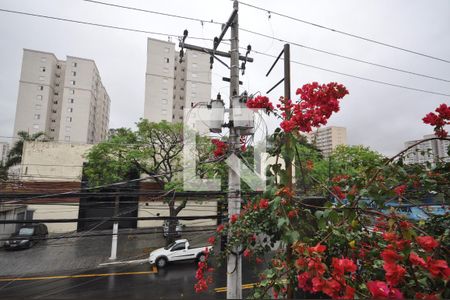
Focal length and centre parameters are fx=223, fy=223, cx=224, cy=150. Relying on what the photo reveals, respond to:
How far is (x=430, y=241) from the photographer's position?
1.15 meters

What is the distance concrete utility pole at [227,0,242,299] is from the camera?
347 cm

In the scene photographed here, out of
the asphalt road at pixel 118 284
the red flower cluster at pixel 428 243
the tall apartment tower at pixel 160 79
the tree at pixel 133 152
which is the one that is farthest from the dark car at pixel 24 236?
the tall apartment tower at pixel 160 79

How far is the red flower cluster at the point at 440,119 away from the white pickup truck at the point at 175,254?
32.3 ft

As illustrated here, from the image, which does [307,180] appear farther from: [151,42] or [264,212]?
[151,42]

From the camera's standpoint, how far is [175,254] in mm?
10125

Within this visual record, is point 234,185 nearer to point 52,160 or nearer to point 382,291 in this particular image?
point 382,291

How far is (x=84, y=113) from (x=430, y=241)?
4035cm

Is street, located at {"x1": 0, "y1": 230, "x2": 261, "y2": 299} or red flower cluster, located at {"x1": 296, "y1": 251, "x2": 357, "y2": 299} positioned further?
street, located at {"x1": 0, "y1": 230, "x2": 261, "y2": 299}

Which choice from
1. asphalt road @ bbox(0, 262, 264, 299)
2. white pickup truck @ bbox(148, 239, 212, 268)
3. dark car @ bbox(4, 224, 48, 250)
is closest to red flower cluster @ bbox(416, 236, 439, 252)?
asphalt road @ bbox(0, 262, 264, 299)

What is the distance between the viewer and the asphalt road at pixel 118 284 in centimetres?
730

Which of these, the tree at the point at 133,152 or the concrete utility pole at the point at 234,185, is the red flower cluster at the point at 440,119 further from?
the tree at the point at 133,152

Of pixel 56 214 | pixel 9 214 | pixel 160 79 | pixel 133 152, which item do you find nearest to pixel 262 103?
pixel 133 152

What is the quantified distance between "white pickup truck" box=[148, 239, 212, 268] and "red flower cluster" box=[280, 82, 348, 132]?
9.65 m

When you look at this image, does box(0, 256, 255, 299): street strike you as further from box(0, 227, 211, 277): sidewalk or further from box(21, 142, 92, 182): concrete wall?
box(21, 142, 92, 182): concrete wall
